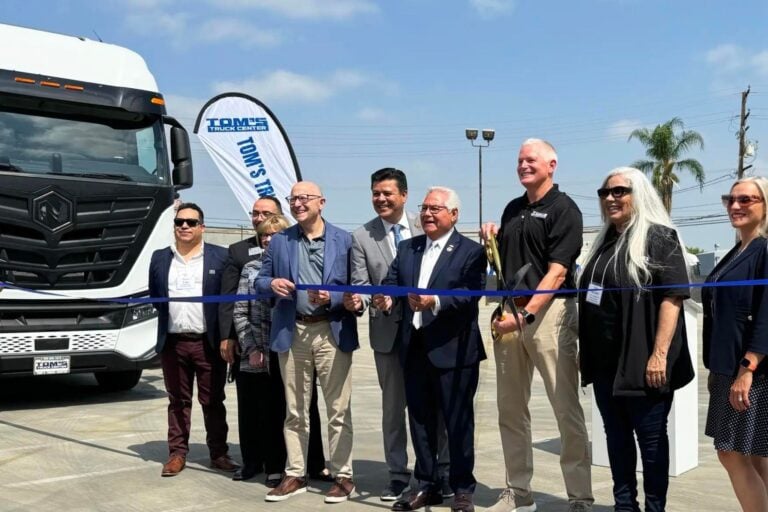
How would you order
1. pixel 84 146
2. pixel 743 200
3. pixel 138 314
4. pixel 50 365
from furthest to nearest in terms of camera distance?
pixel 138 314
pixel 84 146
pixel 50 365
pixel 743 200

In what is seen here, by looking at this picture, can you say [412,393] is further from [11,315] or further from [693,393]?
[11,315]

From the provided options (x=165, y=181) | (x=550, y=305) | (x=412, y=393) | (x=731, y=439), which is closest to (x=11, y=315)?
(x=165, y=181)

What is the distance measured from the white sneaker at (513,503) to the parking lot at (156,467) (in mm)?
161

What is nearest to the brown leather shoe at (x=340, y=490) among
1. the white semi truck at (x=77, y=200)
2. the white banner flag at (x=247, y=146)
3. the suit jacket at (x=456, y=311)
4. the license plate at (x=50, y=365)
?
the suit jacket at (x=456, y=311)

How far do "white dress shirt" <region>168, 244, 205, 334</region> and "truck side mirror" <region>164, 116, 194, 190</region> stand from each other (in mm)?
3571

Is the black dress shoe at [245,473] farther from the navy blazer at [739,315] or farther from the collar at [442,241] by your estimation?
the navy blazer at [739,315]

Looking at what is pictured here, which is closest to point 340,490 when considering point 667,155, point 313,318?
point 313,318

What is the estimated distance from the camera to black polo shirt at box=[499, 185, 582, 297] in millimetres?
4832

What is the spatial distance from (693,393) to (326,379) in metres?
2.56

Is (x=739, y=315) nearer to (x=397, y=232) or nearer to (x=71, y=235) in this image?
(x=397, y=232)

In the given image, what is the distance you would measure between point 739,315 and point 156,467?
4341 millimetres

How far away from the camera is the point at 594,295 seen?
4.61 m

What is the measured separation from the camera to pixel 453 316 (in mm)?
5125

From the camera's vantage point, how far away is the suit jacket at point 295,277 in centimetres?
559
